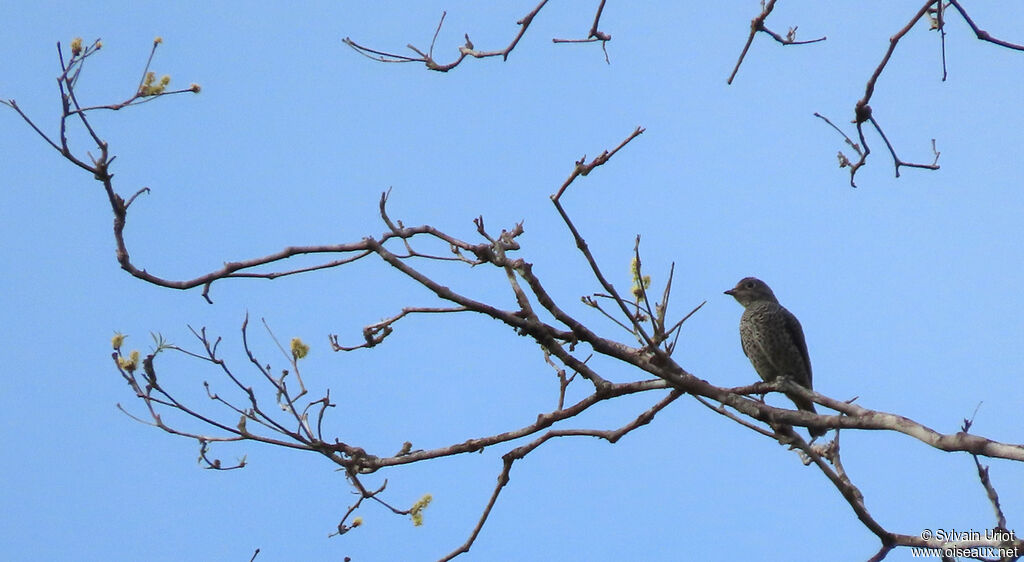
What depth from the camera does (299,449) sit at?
438cm

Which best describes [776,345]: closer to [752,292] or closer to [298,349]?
[752,292]

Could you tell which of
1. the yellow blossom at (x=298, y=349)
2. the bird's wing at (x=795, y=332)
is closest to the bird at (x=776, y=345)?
the bird's wing at (x=795, y=332)

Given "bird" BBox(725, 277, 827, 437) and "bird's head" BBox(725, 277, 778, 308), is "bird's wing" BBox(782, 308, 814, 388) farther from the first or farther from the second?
"bird's head" BBox(725, 277, 778, 308)

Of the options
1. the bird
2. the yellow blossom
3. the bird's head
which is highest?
the bird's head

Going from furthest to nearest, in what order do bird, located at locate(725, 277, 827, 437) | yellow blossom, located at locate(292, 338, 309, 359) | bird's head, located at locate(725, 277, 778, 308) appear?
bird's head, located at locate(725, 277, 778, 308), bird, located at locate(725, 277, 827, 437), yellow blossom, located at locate(292, 338, 309, 359)

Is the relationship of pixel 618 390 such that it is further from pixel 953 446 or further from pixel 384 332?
pixel 953 446

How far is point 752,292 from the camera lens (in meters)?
8.98

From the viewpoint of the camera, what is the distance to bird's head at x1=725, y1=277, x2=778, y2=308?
892 centimetres

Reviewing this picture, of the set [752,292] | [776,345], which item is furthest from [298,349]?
[752,292]

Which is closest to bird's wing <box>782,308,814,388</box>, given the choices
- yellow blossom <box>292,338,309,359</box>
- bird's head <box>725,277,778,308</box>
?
bird's head <box>725,277,778,308</box>

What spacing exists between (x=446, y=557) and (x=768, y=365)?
4267 mm

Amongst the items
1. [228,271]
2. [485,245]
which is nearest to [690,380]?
[485,245]

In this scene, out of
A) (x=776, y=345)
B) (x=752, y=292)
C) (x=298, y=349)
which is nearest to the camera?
(x=298, y=349)

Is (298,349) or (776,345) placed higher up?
(776,345)
